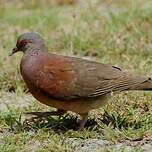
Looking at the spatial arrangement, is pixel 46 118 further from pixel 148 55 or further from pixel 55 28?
pixel 55 28

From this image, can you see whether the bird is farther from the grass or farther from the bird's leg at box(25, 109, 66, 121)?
the grass

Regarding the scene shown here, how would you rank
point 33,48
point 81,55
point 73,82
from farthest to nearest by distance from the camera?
1. point 81,55
2. point 33,48
3. point 73,82

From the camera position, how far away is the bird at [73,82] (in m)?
6.39

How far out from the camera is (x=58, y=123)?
6.76 metres

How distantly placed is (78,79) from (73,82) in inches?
2.2

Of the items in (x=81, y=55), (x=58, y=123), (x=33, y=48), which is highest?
(x=33, y=48)

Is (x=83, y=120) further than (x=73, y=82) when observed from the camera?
Yes

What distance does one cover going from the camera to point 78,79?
646 cm

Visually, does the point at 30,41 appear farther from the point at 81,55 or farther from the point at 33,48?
the point at 81,55

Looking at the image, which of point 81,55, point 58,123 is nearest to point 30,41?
point 58,123

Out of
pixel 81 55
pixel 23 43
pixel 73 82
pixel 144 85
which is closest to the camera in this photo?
pixel 73 82

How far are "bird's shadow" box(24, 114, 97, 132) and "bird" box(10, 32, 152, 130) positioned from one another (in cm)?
16

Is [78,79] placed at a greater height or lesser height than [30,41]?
lesser

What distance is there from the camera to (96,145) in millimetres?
6188
